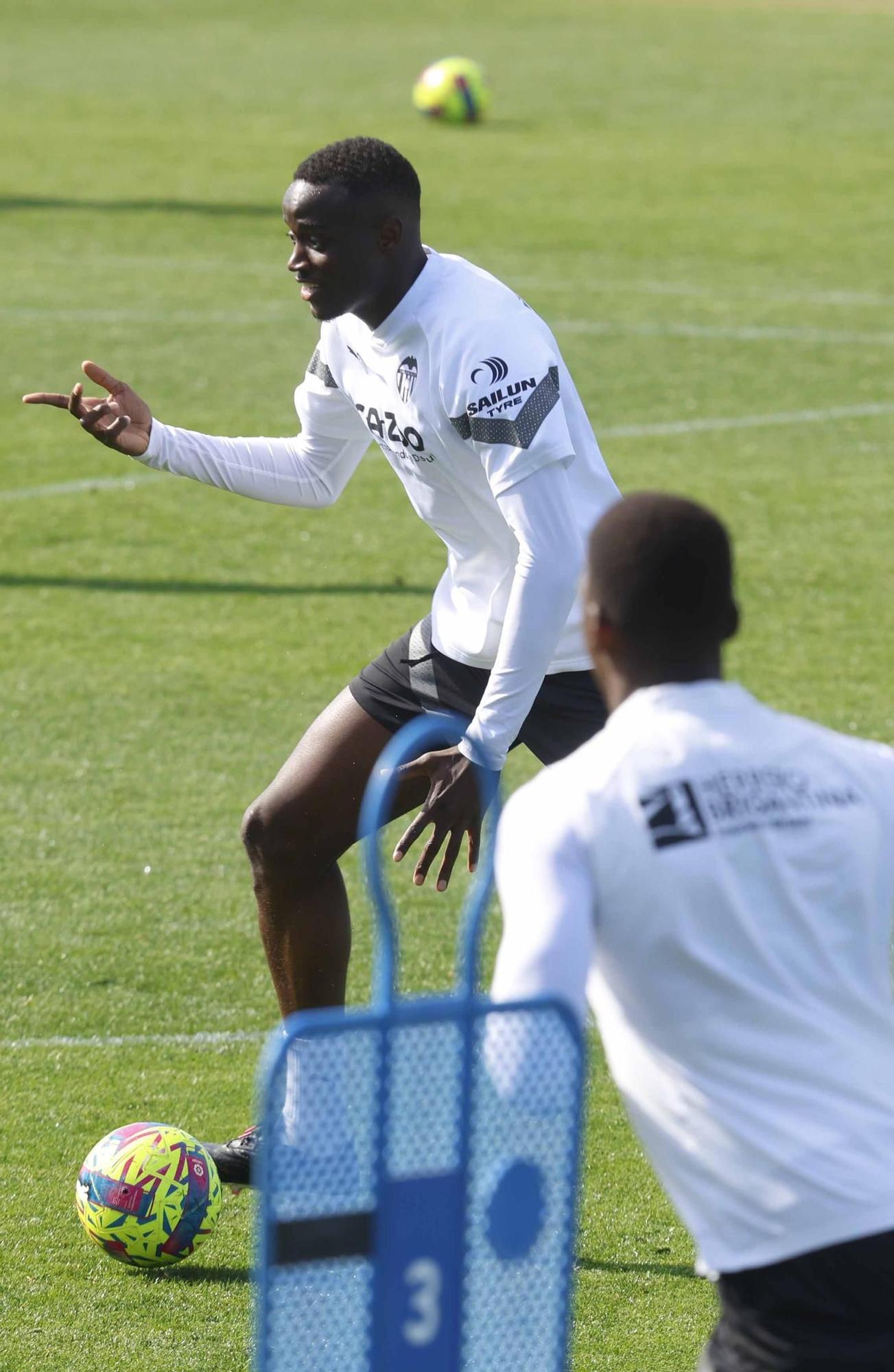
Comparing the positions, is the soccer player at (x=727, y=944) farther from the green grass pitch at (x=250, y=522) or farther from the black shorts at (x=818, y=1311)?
the green grass pitch at (x=250, y=522)

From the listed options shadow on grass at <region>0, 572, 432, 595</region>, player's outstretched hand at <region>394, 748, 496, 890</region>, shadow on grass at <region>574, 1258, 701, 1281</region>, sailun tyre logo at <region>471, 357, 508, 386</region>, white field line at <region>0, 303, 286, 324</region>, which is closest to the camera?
player's outstretched hand at <region>394, 748, 496, 890</region>

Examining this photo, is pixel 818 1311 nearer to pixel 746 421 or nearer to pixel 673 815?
pixel 673 815

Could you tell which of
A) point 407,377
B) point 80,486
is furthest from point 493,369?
point 80,486

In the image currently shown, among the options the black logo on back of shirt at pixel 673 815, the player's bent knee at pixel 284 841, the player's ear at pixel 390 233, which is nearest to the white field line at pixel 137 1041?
the player's bent knee at pixel 284 841

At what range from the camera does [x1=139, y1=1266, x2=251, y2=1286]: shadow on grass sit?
4.89 metres

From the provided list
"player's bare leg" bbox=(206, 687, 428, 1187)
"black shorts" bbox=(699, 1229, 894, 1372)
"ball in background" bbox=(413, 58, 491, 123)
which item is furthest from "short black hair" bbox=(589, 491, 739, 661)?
"ball in background" bbox=(413, 58, 491, 123)

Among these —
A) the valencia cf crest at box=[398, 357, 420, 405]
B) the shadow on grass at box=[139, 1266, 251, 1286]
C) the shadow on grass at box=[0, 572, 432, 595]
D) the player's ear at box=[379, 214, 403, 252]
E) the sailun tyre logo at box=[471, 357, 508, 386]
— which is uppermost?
the player's ear at box=[379, 214, 403, 252]

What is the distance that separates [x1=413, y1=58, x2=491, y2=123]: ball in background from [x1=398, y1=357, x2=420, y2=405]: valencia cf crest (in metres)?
24.9

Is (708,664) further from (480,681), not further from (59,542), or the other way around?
(59,542)

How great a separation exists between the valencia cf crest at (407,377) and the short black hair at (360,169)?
37 centimetres

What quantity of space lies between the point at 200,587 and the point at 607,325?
723 cm

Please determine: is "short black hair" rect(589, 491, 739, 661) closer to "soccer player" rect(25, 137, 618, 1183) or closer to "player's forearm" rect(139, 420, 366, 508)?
"soccer player" rect(25, 137, 618, 1183)

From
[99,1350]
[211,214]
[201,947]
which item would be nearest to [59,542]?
[201,947]

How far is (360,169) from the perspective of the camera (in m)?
4.91
